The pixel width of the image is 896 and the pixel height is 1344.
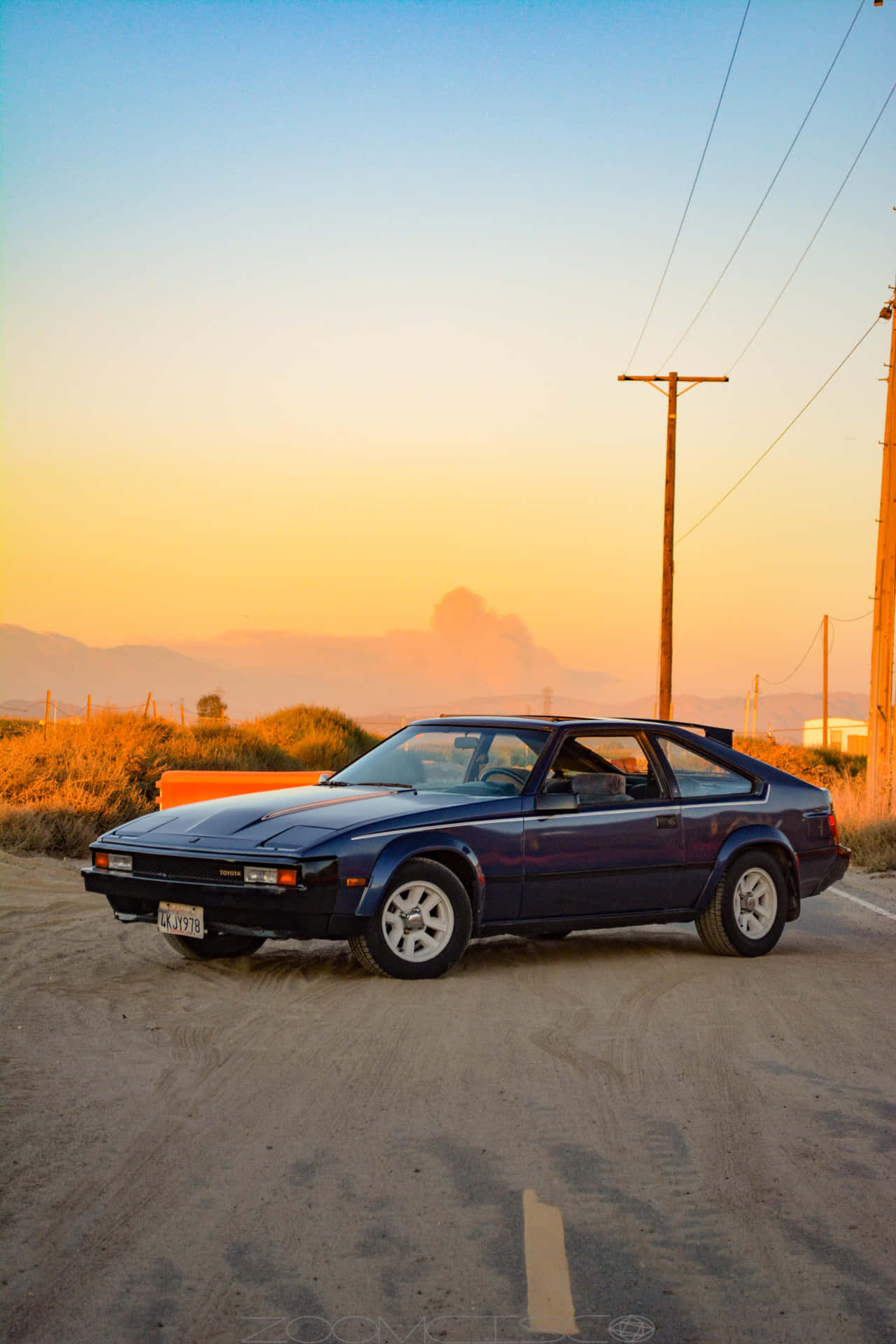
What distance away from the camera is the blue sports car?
327 inches

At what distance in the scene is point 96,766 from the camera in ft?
66.4

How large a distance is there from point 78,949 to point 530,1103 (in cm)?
478

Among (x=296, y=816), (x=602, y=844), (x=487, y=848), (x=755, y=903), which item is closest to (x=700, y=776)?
(x=755, y=903)

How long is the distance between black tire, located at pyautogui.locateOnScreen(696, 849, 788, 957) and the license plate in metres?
3.47

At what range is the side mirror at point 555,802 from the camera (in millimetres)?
9180

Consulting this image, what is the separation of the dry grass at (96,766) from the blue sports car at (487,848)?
7.84m

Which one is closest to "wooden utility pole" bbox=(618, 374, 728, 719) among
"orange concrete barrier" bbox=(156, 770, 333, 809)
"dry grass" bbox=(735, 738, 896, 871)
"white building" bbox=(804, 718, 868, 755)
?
"dry grass" bbox=(735, 738, 896, 871)

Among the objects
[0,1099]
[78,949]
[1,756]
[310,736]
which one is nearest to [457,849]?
[78,949]

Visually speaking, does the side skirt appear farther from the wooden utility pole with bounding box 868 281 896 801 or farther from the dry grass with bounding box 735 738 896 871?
the wooden utility pole with bounding box 868 281 896 801

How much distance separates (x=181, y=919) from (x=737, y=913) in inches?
149

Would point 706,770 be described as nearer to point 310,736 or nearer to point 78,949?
point 78,949

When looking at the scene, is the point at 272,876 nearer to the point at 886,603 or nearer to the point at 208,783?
the point at 208,783

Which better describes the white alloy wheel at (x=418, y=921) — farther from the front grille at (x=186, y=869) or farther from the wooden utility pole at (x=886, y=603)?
the wooden utility pole at (x=886, y=603)

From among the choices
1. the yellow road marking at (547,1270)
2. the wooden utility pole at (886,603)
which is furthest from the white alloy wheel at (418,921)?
the wooden utility pole at (886,603)
